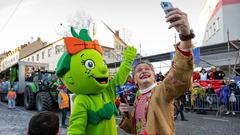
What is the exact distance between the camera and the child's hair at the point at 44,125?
2.80 metres

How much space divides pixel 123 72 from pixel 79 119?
3.32ft

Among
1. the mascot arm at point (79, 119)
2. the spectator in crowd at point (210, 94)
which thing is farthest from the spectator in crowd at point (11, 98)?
the mascot arm at point (79, 119)

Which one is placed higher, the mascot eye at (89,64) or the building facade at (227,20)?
the building facade at (227,20)

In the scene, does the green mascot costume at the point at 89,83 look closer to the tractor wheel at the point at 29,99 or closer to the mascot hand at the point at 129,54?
the mascot hand at the point at 129,54

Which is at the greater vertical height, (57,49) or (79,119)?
(57,49)

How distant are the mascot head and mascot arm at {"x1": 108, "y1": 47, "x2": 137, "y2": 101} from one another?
0.18 metres

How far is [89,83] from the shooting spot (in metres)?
3.96

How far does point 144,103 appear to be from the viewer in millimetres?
3010

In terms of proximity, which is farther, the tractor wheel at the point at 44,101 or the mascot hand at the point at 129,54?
the tractor wheel at the point at 44,101

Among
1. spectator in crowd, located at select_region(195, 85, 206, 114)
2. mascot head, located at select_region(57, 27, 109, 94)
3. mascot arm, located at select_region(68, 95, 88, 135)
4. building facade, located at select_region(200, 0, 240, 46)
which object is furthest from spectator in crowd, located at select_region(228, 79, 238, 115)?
building facade, located at select_region(200, 0, 240, 46)

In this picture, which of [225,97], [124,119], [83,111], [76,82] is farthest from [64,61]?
[225,97]

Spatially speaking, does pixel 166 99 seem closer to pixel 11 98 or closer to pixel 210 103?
pixel 210 103

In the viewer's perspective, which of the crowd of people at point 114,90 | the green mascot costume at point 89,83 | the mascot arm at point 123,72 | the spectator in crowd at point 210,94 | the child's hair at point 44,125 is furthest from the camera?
the spectator in crowd at point 210,94

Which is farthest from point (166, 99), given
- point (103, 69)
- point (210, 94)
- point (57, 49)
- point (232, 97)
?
point (57, 49)
